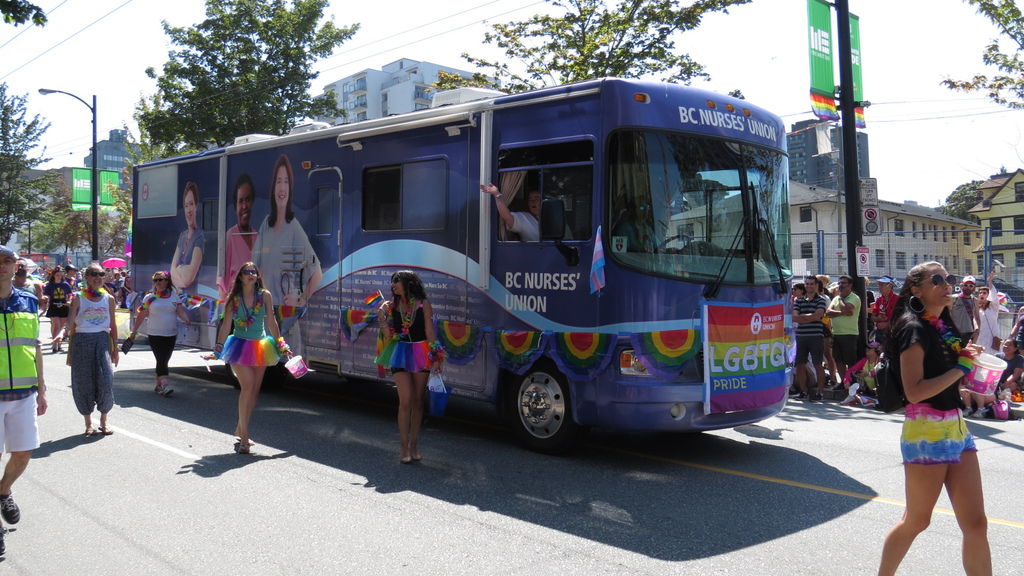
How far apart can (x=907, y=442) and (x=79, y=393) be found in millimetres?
7884

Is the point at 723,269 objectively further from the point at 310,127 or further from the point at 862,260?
the point at 862,260

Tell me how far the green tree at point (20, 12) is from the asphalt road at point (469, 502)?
587 centimetres

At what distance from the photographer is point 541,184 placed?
752 cm

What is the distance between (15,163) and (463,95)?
42907mm

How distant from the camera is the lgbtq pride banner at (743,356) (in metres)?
6.99

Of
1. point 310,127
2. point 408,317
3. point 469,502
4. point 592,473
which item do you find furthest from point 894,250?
point 469,502

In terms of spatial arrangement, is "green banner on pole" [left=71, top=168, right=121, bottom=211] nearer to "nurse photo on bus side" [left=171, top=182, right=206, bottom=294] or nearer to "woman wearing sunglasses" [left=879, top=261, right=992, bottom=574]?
"nurse photo on bus side" [left=171, top=182, right=206, bottom=294]

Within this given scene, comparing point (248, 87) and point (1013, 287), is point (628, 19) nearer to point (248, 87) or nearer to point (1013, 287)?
point (1013, 287)

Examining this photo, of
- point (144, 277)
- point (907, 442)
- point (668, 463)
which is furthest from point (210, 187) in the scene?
point (907, 442)

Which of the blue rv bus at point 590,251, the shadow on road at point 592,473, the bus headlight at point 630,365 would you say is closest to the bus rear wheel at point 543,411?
the blue rv bus at point 590,251

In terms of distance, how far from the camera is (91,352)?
8.66m

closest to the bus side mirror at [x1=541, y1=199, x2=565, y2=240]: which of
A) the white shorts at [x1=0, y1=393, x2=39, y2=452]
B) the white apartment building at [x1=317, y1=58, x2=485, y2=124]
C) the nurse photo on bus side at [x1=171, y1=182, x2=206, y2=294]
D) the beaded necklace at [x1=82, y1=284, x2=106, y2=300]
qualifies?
the white shorts at [x1=0, y1=393, x2=39, y2=452]

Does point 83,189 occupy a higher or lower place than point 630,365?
higher

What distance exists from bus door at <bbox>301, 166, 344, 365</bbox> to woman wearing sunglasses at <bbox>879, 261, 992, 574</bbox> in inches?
274
